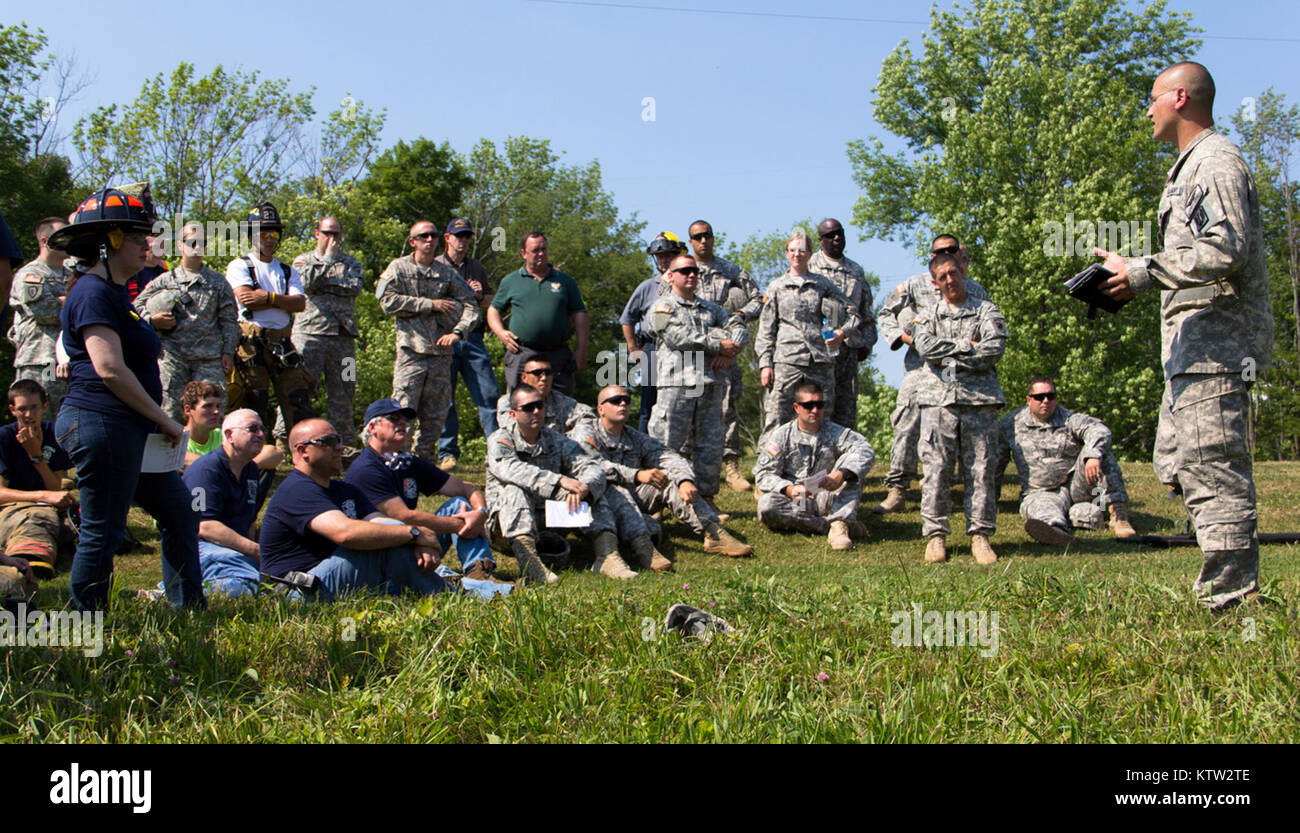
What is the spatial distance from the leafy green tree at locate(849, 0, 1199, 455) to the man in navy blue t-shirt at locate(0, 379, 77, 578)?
22398 mm

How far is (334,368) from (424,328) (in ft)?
3.39

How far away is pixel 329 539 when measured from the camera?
6113 mm

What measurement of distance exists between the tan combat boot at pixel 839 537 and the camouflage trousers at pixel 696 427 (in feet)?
4.06

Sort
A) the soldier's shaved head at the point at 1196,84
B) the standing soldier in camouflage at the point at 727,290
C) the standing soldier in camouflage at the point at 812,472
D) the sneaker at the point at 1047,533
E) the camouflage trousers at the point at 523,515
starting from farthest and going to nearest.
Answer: the standing soldier in camouflage at the point at 727,290 → the standing soldier in camouflage at the point at 812,472 → the sneaker at the point at 1047,533 → the camouflage trousers at the point at 523,515 → the soldier's shaved head at the point at 1196,84

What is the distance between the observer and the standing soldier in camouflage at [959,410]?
836 centimetres

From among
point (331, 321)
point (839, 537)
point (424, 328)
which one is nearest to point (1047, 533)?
point (839, 537)

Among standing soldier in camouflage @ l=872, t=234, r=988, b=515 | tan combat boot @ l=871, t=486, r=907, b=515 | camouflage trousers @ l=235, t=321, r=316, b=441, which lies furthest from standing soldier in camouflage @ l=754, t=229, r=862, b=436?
camouflage trousers @ l=235, t=321, r=316, b=441

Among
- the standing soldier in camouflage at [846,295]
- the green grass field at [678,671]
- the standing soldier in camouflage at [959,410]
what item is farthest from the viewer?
the standing soldier in camouflage at [846,295]

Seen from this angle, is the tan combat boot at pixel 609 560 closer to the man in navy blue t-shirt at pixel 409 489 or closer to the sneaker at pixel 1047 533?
the man in navy blue t-shirt at pixel 409 489

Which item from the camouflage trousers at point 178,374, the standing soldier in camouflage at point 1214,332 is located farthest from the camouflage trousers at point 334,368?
the standing soldier in camouflage at point 1214,332

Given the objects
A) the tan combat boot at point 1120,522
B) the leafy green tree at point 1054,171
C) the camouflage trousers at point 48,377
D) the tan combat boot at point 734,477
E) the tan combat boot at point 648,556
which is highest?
the leafy green tree at point 1054,171

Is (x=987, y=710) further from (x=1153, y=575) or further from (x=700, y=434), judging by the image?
(x=700, y=434)

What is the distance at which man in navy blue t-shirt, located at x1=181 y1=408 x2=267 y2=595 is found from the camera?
6719mm

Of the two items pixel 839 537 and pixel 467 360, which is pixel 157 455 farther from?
pixel 467 360
